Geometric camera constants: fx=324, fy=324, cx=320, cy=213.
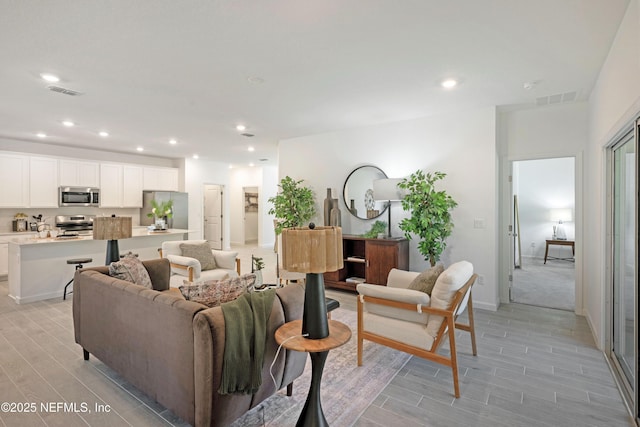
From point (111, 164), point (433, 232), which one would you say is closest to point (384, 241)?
point (433, 232)

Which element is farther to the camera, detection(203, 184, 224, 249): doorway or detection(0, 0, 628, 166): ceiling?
detection(203, 184, 224, 249): doorway

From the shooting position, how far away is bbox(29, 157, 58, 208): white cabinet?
245 inches

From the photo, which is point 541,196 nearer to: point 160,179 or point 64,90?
point 64,90

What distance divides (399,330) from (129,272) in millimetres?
2309

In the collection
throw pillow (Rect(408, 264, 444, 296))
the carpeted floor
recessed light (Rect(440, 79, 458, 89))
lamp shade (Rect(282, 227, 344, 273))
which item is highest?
recessed light (Rect(440, 79, 458, 89))

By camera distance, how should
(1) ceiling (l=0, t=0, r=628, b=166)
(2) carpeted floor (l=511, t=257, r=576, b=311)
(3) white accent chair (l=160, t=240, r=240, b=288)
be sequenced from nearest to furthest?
(1) ceiling (l=0, t=0, r=628, b=166), (3) white accent chair (l=160, t=240, r=240, b=288), (2) carpeted floor (l=511, t=257, r=576, b=311)

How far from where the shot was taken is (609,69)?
110 inches

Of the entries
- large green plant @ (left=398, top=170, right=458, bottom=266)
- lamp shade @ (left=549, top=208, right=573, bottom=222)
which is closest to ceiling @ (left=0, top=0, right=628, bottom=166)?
large green plant @ (left=398, top=170, right=458, bottom=266)

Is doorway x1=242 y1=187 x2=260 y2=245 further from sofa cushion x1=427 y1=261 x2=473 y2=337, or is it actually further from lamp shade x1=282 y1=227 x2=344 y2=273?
lamp shade x1=282 y1=227 x2=344 y2=273

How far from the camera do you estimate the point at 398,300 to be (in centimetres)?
255

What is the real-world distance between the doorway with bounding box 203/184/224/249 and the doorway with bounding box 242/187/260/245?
1363 mm

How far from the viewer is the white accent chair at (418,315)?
7.84 ft

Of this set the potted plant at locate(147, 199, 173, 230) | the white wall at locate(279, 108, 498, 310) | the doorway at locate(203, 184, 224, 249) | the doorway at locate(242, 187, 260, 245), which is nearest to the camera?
the white wall at locate(279, 108, 498, 310)

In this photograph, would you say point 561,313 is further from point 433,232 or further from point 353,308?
point 353,308
